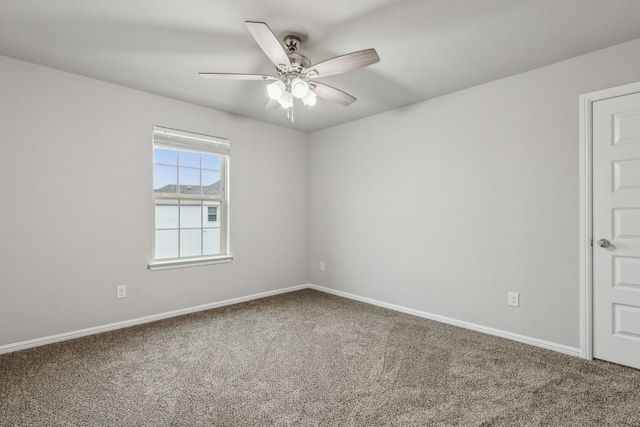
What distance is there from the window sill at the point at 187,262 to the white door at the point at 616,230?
365cm

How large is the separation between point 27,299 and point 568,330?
14.8ft

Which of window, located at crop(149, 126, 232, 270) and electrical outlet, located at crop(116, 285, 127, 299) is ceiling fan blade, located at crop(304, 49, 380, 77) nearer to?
window, located at crop(149, 126, 232, 270)

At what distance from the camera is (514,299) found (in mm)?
2852

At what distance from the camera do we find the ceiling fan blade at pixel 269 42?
5.61 ft

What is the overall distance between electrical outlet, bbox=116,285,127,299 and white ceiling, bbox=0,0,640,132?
6.59 feet

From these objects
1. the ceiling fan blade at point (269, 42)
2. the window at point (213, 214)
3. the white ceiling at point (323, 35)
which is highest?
the white ceiling at point (323, 35)

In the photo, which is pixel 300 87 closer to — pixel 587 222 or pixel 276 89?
pixel 276 89

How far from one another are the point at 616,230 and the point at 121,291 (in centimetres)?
433

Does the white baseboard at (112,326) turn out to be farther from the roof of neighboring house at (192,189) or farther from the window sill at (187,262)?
the roof of neighboring house at (192,189)

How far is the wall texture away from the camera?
8.55 ft

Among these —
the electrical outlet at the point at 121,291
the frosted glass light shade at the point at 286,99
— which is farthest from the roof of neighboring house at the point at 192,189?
the frosted glass light shade at the point at 286,99

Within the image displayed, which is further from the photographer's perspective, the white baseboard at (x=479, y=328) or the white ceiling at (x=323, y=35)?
the white baseboard at (x=479, y=328)

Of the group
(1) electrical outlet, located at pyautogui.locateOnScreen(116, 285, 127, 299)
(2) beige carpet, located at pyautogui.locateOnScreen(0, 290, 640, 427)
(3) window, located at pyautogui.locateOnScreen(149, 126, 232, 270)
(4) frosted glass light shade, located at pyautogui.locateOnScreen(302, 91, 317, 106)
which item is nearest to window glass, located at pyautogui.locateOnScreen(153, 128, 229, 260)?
(3) window, located at pyautogui.locateOnScreen(149, 126, 232, 270)

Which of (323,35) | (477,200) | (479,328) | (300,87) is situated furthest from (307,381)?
(323,35)
